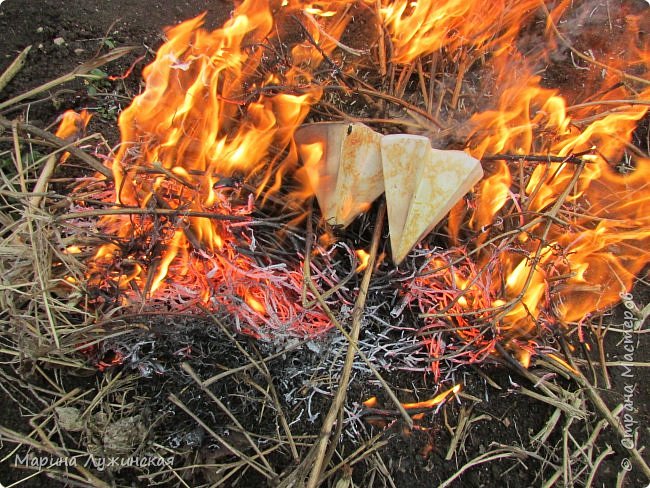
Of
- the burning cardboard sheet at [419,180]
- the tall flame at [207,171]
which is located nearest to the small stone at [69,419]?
the tall flame at [207,171]

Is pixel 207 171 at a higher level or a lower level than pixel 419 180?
lower

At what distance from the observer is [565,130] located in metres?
2.38

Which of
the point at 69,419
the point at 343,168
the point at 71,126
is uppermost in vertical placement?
the point at 343,168

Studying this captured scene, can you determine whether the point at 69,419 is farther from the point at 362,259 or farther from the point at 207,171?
the point at 362,259

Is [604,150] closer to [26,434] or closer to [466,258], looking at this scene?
[466,258]

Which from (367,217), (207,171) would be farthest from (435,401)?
(207,171)

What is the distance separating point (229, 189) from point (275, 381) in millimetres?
776

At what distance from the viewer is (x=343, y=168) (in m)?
1.97

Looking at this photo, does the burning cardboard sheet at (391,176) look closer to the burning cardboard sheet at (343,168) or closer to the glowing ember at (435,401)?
the burning cardboard sheet at (343,168)

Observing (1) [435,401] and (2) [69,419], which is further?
(1) [435,401]

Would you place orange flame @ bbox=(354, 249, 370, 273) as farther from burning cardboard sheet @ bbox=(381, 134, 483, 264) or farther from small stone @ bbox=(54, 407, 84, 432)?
small stone @ bbox=(54, 407, 84, 432)

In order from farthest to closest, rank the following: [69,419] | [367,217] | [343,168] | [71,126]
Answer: [71,126]
[367,217]
[343,168]
[69,419]

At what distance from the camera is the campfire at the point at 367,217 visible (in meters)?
1.95

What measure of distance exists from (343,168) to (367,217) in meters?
0.26
